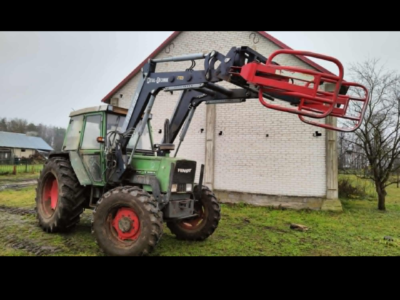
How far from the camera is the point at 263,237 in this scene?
19.5 ft

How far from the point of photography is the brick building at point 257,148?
9.09 meters

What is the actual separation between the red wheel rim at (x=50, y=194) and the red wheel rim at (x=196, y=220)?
9.02ft

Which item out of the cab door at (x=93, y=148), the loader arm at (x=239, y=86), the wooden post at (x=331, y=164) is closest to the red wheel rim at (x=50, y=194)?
the cab door at (x=93, y=148)

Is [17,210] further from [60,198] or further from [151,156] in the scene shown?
[151,156]

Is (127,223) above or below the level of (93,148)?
below

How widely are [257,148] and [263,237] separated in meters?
4.31

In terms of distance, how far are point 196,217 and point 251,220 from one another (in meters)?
2.54

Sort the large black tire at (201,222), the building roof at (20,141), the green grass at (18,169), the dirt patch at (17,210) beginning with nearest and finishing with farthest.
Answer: the large black tire at (201,222) < the dirt patch at (17,210) < the green grass at (18,169) < the building roof at (20,141)

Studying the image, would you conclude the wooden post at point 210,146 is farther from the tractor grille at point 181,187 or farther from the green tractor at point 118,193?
the tractor grille at point 181,187

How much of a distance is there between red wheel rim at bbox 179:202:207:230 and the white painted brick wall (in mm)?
4451

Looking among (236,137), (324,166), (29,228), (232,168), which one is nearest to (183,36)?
(236,137)

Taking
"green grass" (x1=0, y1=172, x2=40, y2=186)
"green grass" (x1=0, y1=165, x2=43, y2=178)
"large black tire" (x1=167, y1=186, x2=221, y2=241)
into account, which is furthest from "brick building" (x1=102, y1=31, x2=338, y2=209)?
"green grass" (x1=0, y1=165, x2=43, y2=178)

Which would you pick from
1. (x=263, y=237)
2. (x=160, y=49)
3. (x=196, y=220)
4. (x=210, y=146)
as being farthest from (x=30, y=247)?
(x=160, y=49)

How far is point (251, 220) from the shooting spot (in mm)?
7684
